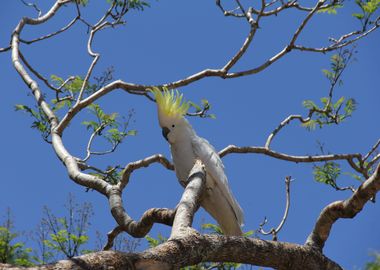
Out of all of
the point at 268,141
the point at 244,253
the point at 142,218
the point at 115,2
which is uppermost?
the point at 115,2

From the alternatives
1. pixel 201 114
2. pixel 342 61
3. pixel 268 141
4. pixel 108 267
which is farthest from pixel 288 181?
pixel 108 267

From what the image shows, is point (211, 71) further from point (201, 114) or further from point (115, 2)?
point (115, 2)

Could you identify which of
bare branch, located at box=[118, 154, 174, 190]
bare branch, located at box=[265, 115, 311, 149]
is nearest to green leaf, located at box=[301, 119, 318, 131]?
bare branch, located at box=[265, 115, 311, 149]

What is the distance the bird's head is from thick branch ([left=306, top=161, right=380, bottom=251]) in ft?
5.38

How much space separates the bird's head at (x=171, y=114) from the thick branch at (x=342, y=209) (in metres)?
1.64

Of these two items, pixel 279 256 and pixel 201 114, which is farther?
pixel 201 114

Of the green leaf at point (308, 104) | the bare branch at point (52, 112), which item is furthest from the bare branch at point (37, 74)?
the green leaf at point (308, 104)

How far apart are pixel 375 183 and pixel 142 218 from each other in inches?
41.5

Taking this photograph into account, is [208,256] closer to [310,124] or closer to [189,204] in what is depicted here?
[189,204]

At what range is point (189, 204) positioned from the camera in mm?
2498

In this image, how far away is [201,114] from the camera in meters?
4.79

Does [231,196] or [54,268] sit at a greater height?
[231,196]

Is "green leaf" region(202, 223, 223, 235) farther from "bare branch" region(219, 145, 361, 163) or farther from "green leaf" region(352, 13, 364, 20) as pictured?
"green leaf" region(352, 13, 364, 20)

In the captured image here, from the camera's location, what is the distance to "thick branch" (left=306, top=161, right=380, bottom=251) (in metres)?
2.46
